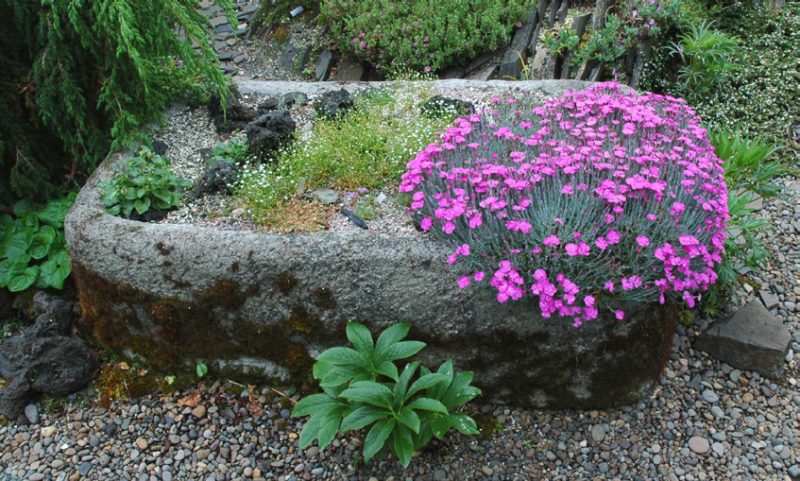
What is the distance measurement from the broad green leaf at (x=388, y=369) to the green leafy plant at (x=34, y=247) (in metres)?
2.24

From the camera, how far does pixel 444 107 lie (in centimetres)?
465

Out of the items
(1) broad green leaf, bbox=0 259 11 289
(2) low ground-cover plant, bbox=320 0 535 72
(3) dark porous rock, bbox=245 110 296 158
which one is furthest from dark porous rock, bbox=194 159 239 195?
(2) low ground-cover plant, bbox=320 0 535 72

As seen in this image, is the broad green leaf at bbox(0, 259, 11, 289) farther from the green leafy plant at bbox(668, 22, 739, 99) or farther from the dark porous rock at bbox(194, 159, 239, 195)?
the green leafy plant at bbox(668, 22, 739, 99)

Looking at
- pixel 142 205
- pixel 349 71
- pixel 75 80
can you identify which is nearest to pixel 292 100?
pixel 75 80

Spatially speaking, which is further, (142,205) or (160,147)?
(160,147)

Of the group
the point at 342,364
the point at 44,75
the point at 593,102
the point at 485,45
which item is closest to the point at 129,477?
the point at 342,364

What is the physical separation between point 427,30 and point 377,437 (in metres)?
4.58

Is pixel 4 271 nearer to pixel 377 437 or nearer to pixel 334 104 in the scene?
pixel 334 104

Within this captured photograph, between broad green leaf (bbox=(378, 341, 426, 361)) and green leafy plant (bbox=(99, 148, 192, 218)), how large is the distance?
1640 millimetres

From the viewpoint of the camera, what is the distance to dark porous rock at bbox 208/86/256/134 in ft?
15.5

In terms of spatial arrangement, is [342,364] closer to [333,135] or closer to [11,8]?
[333,135]

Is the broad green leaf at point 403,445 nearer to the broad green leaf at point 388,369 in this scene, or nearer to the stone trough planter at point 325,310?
the broad green leaf at point 388,369

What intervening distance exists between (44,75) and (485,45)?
3.94 m

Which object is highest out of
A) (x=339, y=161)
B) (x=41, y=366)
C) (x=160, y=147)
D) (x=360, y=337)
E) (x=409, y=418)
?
(x=339, y=161)
